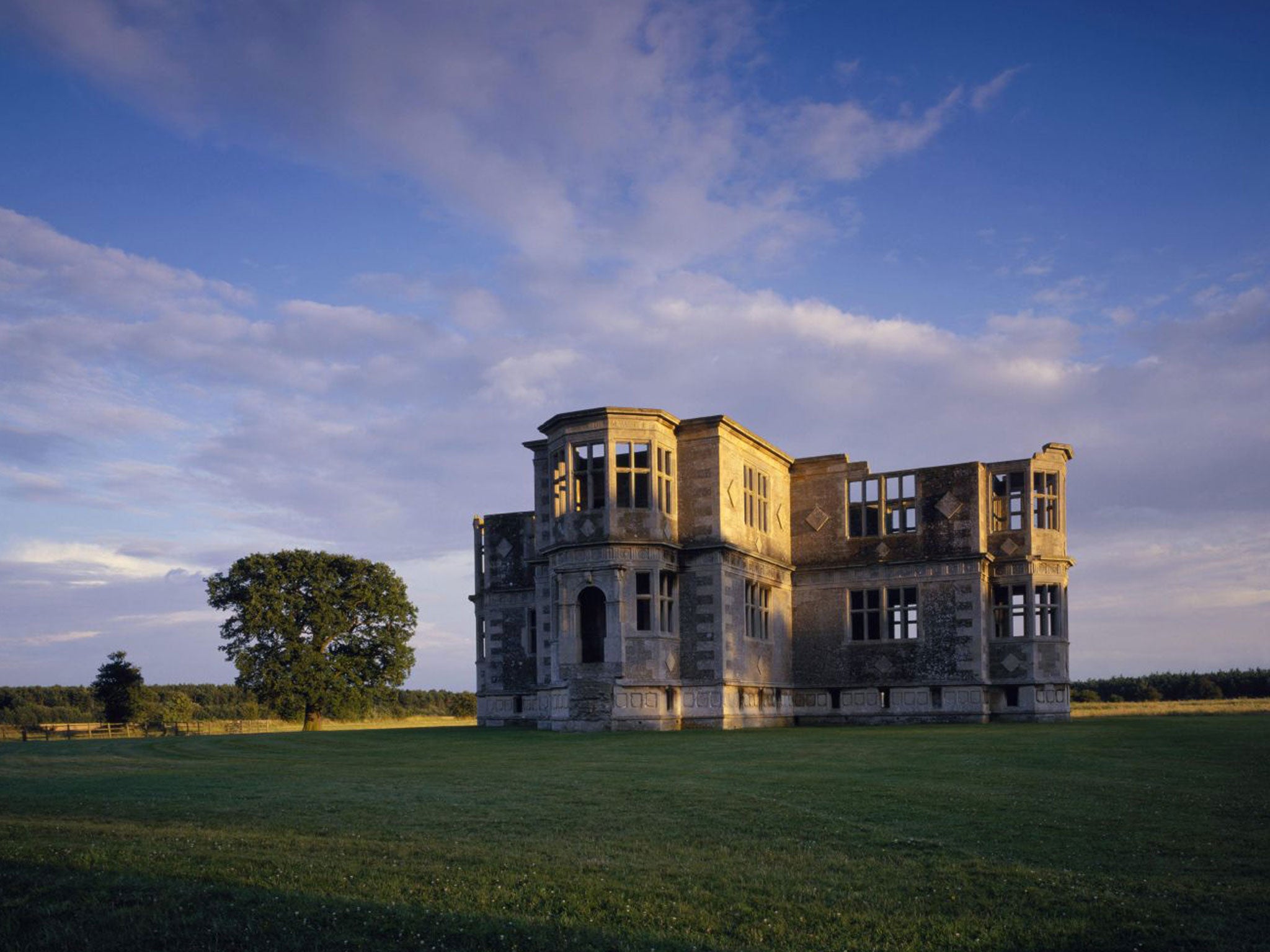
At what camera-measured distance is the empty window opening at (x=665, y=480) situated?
1737 inches

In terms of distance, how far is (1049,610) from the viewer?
163 ft

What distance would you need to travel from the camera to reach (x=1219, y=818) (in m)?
15.3

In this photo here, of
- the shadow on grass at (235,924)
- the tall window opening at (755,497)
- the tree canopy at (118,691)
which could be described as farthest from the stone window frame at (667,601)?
the tree canopy at (118,691)

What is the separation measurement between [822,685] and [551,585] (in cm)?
1608

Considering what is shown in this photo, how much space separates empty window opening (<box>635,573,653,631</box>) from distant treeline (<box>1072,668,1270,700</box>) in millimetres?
53915

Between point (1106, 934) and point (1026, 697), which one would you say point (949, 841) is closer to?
point (1106, 934)

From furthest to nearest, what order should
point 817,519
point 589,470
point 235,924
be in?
point 817,519 < point 589,470 < point 235,924

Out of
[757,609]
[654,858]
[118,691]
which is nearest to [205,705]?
[118,691]

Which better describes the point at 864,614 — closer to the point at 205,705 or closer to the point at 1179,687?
the point at 1179,687

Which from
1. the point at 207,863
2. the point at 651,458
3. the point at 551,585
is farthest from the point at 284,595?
the point at 207,863

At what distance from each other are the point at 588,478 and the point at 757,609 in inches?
434

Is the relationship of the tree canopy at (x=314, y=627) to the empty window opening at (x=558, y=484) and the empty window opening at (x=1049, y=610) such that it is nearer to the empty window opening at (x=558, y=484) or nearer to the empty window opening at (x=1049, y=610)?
the empty window opening at (x=558, y=484)

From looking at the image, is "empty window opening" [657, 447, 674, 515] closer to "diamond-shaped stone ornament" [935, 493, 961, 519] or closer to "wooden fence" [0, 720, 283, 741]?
"diamond-shaped stone ornament" [935, 493, 961, 519]

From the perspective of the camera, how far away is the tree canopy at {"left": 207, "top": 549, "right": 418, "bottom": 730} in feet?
188
